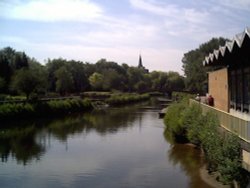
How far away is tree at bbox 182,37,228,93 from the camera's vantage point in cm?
7881

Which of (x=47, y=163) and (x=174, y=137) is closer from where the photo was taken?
(x=47, y=163)

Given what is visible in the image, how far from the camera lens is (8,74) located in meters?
80.1

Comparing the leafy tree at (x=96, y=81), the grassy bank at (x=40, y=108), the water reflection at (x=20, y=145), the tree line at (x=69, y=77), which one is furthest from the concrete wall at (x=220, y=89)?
the leafy tree at (x=96, y=81)

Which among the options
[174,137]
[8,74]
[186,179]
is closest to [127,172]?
[186,179]

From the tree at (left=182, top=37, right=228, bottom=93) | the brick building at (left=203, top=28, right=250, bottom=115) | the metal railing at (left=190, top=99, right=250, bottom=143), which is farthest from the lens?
the tree at (left=182, top=37, right=228, bottom=93)

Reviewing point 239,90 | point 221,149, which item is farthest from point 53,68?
point 221,149

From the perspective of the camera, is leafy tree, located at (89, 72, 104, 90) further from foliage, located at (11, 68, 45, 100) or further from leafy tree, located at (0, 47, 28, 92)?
foliage, located at (11, 68, 45, 100)

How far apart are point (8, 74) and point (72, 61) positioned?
3923cm

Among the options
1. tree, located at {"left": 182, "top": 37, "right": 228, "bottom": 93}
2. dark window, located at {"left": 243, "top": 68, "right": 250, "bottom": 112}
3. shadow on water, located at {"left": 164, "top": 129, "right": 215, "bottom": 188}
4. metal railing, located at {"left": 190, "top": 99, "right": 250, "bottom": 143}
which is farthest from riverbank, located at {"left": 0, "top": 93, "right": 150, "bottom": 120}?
metal railing, located at {"left": 190, "top": 99, "right": 250, "bottom": 143}

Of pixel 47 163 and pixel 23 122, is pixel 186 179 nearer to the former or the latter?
pixel 47 163

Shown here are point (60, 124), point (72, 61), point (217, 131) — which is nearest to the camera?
point (217, 131)

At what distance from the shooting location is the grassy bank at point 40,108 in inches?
2115

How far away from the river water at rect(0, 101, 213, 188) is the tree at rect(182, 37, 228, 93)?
3477 centimetres

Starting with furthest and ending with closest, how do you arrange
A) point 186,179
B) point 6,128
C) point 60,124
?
point 60,124 < point 6,128 < point 186,179
